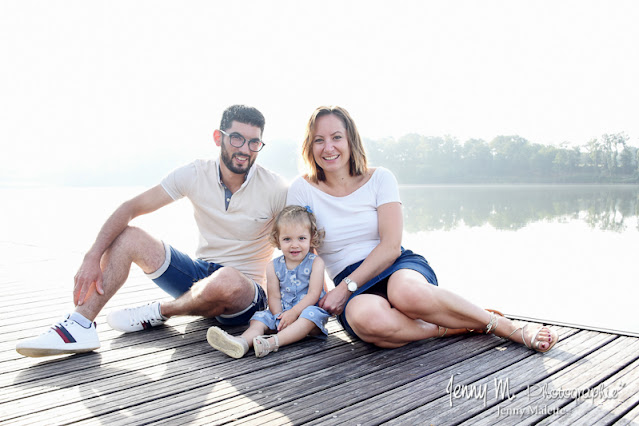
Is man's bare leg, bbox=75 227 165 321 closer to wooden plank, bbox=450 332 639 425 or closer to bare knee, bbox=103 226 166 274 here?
bare knee, bbox=103 226 166 274

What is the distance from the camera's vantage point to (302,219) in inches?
92.6

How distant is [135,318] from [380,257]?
1232 mm

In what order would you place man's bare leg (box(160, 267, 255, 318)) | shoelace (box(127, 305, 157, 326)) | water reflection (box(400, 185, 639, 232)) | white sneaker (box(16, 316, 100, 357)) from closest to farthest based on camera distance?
white sneaker (box(16, 316, 100, 357)) → man's bare leg (box(160, 267, 255, 318)) → shoelace (box(127, 305, 157, 326)) → water reflection (box(400, 185, 639, 232))

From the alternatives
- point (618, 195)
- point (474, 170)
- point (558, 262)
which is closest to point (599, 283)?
point (558, 262)

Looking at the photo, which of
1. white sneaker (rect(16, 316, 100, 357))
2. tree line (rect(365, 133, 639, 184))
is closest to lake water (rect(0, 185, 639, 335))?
white sneaker (rect(16, 316, 100, 357))

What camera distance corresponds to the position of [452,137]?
1146 inches

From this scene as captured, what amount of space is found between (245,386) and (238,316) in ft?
2.23

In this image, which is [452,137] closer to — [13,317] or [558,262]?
[558,262]

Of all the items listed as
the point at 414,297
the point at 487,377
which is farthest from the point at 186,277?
the point at 487,377

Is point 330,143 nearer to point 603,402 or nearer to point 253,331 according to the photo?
point 253,331

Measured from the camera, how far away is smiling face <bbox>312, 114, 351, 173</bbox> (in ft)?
7.90

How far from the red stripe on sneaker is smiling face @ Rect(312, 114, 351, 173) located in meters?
1.33

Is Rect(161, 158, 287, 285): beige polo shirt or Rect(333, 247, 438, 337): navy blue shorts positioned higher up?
Rect(161, 158, 287, 285): beige polo shirt

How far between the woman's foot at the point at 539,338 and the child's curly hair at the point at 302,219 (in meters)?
0.95
